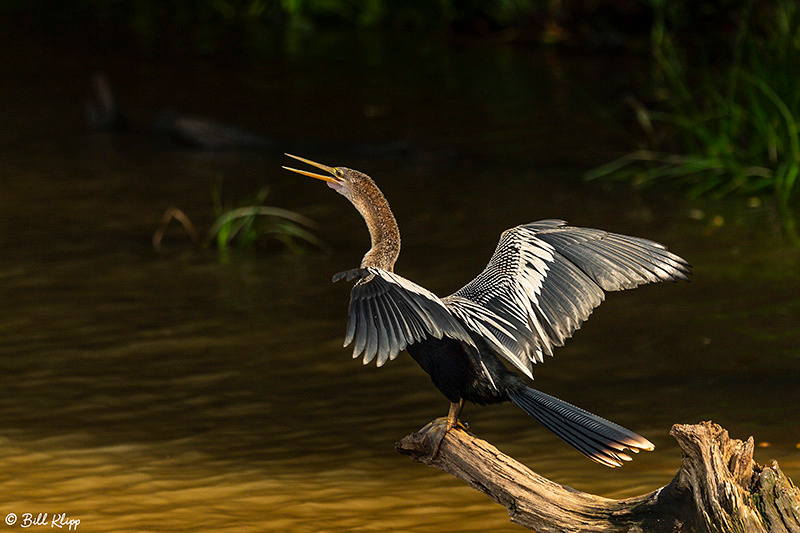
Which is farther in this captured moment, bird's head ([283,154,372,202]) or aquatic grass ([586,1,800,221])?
aquatic grass ([586,1,800,221])

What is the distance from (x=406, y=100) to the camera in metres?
12.9

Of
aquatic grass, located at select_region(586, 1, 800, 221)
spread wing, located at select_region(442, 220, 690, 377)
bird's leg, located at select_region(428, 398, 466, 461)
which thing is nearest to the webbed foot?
bird's leg, located at select_region(428, 398, 466, 461)

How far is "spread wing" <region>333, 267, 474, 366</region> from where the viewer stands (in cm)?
280

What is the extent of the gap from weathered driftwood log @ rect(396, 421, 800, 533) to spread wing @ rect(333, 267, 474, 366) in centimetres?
46

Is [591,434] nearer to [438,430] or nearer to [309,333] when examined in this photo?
[438,430]

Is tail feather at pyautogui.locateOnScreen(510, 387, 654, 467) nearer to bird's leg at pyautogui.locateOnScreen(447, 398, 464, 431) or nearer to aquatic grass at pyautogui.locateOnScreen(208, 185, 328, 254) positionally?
bird's leg at pyautogui.locateOnScreen(447, 398, 464, 431)

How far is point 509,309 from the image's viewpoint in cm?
340

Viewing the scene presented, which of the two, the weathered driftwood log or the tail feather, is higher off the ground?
the tail feather

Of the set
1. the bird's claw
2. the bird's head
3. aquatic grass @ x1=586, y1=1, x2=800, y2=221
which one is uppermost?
aquatic grass @ x1=586, y1=1, x2=800, y2=221

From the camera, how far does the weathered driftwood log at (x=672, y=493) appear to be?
9.57 feet

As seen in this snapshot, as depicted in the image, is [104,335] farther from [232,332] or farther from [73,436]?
[73,436]

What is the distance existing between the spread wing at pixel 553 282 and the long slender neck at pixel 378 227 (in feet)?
0.74

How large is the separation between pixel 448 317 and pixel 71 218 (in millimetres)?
6196

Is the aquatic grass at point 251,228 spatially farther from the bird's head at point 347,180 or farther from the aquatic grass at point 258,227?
the bird's head at point 347,180
